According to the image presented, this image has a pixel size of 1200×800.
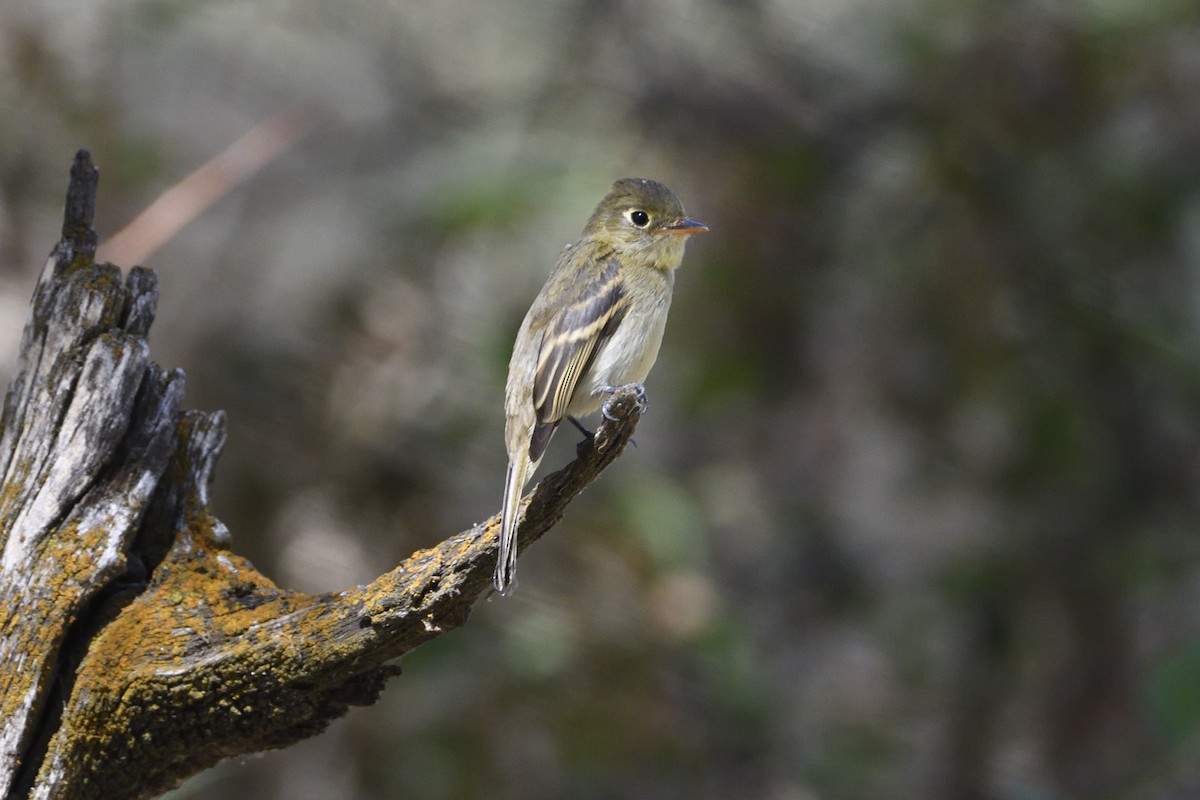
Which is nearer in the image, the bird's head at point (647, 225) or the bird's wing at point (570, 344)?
the bird's wing at point (570, 344)

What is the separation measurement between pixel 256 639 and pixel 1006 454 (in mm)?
5775

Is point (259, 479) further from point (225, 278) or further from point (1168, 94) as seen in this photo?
point (1168, 94)

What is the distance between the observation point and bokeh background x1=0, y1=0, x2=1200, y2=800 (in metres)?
6.98

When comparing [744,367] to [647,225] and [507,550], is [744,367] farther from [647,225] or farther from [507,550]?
[507,550]

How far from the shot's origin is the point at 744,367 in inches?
301

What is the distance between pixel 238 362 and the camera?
722 cm

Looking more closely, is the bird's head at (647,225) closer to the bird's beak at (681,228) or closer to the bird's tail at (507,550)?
the bird's beak at (681,228)

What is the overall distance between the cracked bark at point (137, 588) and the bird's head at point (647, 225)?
1613mm

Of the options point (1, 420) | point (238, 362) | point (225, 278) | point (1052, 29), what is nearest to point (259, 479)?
point (238, 362)

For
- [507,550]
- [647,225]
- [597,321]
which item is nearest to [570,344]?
[597,321]

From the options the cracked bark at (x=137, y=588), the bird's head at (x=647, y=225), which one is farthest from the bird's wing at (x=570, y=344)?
the cracked bark at (x=137, y=588)

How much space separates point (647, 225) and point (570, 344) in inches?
29.0

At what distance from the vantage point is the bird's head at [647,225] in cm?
448

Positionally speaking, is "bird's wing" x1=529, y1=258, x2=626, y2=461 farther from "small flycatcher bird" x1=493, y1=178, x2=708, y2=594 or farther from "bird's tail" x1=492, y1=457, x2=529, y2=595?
"bird's tail" x1=492, y1=457, x2=529, y2=595
